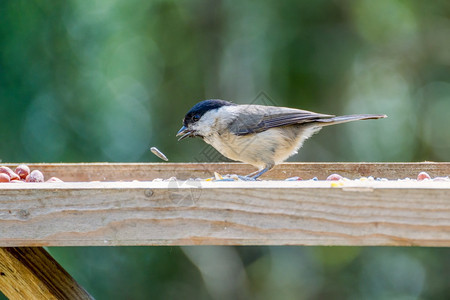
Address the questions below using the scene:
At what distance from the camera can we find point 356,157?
731 cm

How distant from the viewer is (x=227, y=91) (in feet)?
23.9

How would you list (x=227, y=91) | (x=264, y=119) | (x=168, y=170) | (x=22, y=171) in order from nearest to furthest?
(x=22, y=171), (x=168, y=170), (x=264, y=119), (x=227, y=91)

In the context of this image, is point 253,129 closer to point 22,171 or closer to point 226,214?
point 22,171

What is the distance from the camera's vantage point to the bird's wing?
4199mm

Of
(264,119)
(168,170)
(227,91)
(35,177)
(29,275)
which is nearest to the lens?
(29,275)

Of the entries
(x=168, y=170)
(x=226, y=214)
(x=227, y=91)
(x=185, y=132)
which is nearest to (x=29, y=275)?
(x=226, y=214)

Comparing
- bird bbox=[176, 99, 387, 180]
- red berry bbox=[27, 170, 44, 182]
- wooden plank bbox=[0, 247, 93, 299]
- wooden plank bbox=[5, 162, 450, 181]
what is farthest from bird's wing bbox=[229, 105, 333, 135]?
wooden plank bbox=[0, 247, 93, 299]

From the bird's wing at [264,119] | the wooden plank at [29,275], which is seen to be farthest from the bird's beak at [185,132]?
the wooden plank at [29,275]

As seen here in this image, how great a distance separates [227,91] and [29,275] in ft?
17.3

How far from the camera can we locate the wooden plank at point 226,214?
6.19 ft

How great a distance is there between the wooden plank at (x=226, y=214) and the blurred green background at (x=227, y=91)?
4403mm

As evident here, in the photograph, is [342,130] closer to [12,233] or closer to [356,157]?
[356,157]

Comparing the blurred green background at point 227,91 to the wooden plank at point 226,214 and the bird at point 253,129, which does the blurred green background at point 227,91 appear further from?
the wooden plank at point 226,214

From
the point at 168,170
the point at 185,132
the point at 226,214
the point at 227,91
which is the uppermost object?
the point at 226,214
